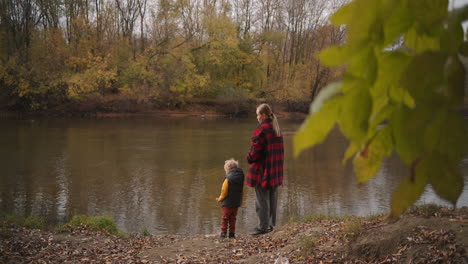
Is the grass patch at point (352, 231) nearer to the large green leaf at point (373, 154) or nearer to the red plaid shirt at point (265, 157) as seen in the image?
the red plaid shirt at point (265, 157)

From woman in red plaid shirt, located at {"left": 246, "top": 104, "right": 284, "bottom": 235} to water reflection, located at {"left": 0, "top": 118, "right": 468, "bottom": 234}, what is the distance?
2.88ft

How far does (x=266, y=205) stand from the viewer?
6.50 meters

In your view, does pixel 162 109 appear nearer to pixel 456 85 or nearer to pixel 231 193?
pixel 231 193

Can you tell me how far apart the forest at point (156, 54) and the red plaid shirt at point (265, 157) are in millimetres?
24520

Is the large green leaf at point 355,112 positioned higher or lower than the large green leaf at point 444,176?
higher

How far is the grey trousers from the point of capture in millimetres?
6410

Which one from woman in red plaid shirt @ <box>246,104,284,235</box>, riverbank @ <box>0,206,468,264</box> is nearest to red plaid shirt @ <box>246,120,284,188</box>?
woman in red plaid shirt @ <box>246,104,284,235</box>

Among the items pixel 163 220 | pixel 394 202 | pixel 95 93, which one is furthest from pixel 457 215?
pixel 95 93

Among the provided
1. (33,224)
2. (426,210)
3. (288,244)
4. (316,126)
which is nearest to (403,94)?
(316,126)

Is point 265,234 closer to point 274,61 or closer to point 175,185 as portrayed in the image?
point 175,185

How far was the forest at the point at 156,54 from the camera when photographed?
32.3 m

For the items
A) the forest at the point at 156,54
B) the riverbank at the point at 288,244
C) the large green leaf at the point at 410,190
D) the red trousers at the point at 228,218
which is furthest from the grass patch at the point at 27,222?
the forest at the point at 156,54

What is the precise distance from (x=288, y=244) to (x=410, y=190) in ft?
15.9

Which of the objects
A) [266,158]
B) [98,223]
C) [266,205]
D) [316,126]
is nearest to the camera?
[316,126]
